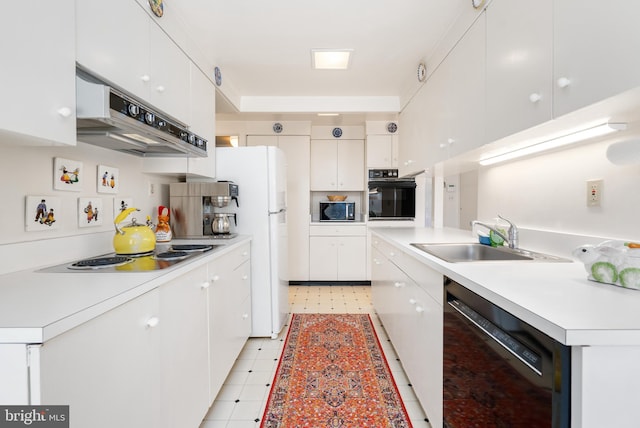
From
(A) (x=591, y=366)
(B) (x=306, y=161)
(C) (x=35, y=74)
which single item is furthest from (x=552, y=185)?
(B) (x=306, y=161)

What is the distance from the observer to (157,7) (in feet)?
5.53

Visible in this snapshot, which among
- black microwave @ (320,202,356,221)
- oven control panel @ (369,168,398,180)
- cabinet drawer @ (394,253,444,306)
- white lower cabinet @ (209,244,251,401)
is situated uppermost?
oven control panel @ (369,168,398,180)

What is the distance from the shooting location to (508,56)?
1342 millimetres

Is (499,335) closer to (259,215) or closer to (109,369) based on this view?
(109,369)

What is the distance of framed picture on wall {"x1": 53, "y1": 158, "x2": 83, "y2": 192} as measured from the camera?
140 cm

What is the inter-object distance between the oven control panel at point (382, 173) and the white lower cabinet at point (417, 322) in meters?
1.97

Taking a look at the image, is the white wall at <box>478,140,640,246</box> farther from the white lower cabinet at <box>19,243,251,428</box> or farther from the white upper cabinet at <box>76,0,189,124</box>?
the white upper cabinet at <box>76,0,189,124</box>

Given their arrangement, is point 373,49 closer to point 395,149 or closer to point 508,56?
point 508,56

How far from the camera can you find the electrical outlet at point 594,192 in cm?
131

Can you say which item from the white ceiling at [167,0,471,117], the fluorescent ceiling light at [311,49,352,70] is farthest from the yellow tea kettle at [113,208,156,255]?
the fluorescent ceiling light at [311,49,352,70]

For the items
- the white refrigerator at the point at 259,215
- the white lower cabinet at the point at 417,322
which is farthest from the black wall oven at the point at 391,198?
the white refrigerator at the point at 259,215

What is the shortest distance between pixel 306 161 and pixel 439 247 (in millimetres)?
2778

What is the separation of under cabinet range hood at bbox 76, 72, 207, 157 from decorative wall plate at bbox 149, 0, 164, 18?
23.2 inches

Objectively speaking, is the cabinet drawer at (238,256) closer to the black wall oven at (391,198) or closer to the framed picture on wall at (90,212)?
the framed picture on wall at (90,212)
